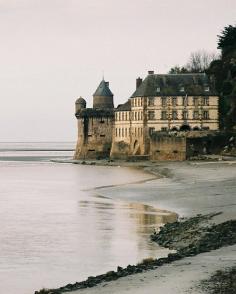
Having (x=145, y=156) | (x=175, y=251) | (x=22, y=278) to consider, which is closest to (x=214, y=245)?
(x=175, y=251)

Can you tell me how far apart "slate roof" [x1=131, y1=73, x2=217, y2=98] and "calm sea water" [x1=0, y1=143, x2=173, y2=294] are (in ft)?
115

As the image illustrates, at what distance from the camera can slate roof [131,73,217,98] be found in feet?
310

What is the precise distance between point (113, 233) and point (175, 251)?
6691 mm

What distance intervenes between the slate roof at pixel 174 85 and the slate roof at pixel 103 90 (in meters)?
15.2

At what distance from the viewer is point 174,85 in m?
94.8

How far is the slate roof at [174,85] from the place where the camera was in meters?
94.6

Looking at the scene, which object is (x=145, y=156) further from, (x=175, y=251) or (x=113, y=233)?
(x=175, y=251)

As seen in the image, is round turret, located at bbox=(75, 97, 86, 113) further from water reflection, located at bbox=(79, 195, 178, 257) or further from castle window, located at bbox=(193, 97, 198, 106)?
water reflection, located at bbox=(79, 195, 178, 257)

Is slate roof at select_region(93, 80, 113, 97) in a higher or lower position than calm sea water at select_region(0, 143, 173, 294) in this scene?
higher

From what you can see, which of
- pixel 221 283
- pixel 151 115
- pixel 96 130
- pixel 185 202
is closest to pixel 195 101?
pixel 151 115

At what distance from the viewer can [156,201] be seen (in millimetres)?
48906

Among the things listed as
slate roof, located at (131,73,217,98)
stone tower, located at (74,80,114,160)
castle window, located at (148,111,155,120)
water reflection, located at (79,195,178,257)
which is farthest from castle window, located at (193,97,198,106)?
water reflection, located at (79,195,178,257)

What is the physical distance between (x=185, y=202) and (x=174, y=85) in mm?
49302

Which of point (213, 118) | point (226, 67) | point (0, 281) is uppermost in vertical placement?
point (226, 67)
